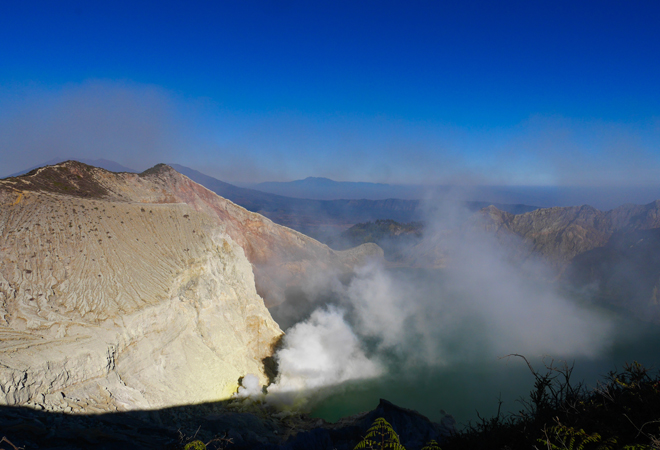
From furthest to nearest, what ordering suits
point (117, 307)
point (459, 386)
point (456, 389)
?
point (459, 386)
point (456, 389)
point (117, 307)

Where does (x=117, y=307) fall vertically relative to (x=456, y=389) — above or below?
above

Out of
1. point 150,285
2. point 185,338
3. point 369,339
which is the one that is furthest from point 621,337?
point 150,285

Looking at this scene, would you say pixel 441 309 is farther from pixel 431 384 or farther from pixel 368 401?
pixel 368 401

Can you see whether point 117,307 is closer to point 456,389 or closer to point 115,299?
point 115,299

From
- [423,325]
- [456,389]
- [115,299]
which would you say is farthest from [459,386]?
[115,299]

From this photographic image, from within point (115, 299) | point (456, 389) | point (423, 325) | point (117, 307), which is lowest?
point (456, 389)

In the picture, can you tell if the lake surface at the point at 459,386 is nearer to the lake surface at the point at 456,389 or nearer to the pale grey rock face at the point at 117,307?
the lake surface at the point at 456,389
